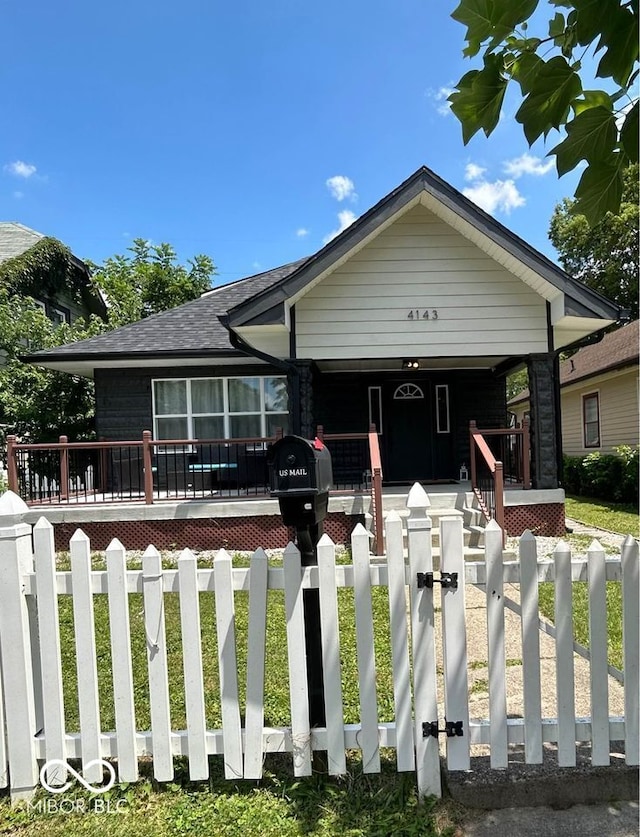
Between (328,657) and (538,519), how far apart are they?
21.1 feet

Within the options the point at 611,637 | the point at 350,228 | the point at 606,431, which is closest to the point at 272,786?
the point at 611,637

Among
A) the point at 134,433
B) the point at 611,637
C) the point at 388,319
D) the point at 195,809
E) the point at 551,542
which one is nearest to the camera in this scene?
the point at 195,809

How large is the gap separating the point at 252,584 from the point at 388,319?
6.26 metres

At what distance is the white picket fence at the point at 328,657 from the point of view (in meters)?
2.12

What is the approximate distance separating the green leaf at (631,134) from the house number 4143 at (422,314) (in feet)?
20.0

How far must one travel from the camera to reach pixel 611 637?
12.6 ft

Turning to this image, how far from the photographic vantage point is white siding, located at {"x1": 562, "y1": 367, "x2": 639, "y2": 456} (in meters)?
13.8

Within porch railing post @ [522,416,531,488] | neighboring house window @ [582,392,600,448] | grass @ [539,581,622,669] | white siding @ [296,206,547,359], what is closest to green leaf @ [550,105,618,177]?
grass @ [539,581,622,669]

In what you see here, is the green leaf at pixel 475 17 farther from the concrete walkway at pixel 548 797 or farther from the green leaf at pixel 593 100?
the concrete walkway at pixel 548 797

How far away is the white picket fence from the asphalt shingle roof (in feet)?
22.1

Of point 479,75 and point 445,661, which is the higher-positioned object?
point 479,75

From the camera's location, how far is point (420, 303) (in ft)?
25.7

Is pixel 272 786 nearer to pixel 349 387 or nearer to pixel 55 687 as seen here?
pixel 55 687

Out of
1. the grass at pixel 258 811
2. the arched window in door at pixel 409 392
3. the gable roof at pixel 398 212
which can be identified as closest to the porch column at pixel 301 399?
the gable roof at pixel 398 212
